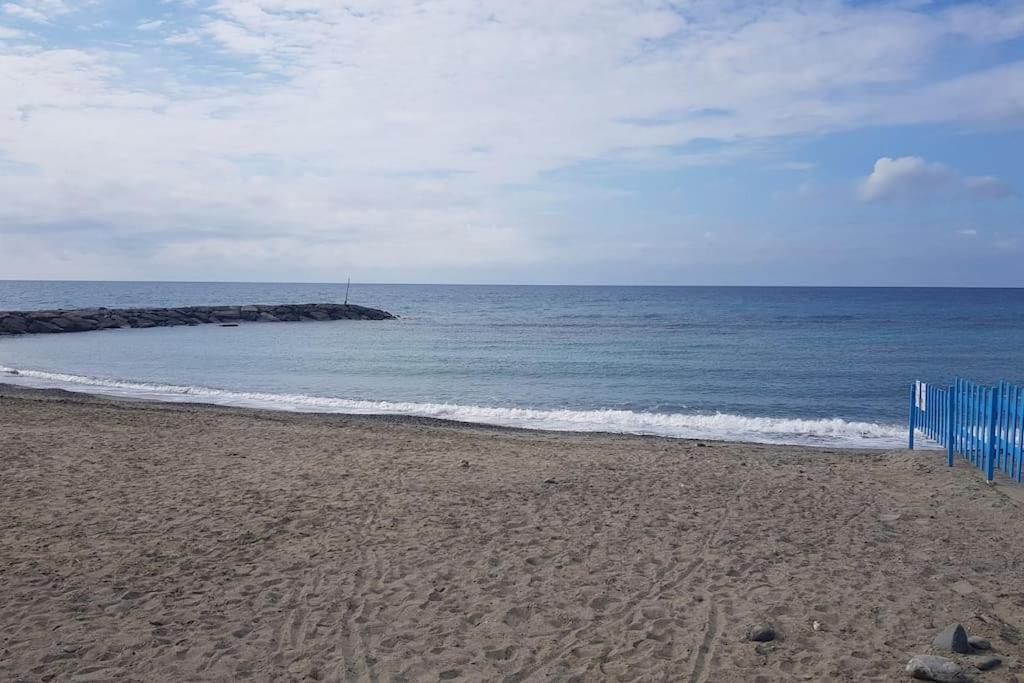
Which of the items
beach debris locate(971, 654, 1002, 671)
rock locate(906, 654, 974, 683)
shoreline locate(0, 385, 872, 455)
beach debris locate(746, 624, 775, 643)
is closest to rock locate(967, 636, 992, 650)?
beach debris locate(971, 654, 1002, 671)

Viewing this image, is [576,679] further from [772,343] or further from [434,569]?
[772,343]

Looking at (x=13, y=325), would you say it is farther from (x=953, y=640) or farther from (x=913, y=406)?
(x=953, y=640)

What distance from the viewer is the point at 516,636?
5.46 meters

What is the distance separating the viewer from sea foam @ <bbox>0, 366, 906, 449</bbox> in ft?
54.4

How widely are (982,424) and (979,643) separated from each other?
6.03 meters

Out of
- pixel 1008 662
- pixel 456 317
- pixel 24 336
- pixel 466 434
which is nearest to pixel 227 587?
pixel 1008 662

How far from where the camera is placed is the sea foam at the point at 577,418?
16594mm

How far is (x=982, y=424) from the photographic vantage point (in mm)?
10344

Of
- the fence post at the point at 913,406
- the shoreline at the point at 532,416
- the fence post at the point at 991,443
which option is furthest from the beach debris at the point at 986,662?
the shoreline at the point at 532,416

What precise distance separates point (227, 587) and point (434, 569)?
163cm

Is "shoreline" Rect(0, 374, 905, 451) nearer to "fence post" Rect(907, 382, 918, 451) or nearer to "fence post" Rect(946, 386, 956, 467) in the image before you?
"fence post" Rect(907, 382, 918, 451)

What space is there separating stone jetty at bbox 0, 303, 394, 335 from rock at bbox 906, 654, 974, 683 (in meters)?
49.9

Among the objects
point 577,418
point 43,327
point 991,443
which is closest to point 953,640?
point 991,443

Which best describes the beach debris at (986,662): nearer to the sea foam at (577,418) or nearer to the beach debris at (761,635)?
the beach debris at (761,635)
